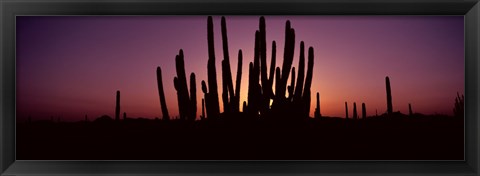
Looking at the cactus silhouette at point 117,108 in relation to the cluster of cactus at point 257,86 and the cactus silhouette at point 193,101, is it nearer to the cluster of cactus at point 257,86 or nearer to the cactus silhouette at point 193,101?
the cluster of cactus at point 257,86

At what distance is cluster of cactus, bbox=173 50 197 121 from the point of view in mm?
3311

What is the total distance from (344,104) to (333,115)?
0.08m

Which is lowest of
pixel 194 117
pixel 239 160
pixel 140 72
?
pixel 239 160

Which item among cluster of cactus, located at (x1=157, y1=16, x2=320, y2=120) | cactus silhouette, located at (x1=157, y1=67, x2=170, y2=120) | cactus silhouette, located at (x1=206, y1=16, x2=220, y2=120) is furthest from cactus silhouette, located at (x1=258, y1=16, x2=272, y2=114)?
cactus silhouette, located at (x1=157, y1=67, x2=170, y2=120)

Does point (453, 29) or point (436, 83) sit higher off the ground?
point (453, 29)

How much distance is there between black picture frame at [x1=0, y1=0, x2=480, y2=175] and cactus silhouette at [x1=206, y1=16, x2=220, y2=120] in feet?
0.38

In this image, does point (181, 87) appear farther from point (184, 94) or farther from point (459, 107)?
point (459, 107)

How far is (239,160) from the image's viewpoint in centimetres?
328

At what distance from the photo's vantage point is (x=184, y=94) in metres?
3.32

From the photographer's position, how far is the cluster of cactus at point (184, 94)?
331 centimetres

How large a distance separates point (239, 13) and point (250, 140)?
0.61m

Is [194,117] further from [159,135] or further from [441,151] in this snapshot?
[441,151]

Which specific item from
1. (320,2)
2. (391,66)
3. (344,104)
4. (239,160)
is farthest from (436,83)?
(239,160)

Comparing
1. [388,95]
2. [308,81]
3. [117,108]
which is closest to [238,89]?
[308,81]
